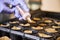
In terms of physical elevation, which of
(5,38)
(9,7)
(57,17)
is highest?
(9,7)

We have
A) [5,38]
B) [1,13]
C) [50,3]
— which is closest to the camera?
[5,38]

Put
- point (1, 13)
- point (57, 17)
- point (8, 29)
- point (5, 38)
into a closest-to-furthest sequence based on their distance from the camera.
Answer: point (5, 38) → point (8, 29) → point (1, 13) → point (57, 17)

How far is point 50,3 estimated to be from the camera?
1846 mm

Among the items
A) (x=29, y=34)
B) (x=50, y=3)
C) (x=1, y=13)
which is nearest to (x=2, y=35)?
(x=29, y=34)

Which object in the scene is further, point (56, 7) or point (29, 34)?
point (56, 7)

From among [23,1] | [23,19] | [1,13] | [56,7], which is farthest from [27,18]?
[56,7]

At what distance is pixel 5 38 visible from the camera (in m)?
0.84

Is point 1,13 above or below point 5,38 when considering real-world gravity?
above

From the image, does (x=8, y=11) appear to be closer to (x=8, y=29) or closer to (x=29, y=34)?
(x=8, y=29)

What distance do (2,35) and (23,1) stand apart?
1.86ft

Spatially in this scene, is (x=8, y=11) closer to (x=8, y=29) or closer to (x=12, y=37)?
(x=8, y=29)

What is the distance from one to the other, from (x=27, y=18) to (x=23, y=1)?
19cm

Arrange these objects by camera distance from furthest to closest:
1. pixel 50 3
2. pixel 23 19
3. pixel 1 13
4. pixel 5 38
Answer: pixel 50 3, pixel 23 19, pixel 1 13, pixel 5 38

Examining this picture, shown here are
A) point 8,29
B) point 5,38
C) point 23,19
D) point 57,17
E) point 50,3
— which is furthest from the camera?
point 50,3
